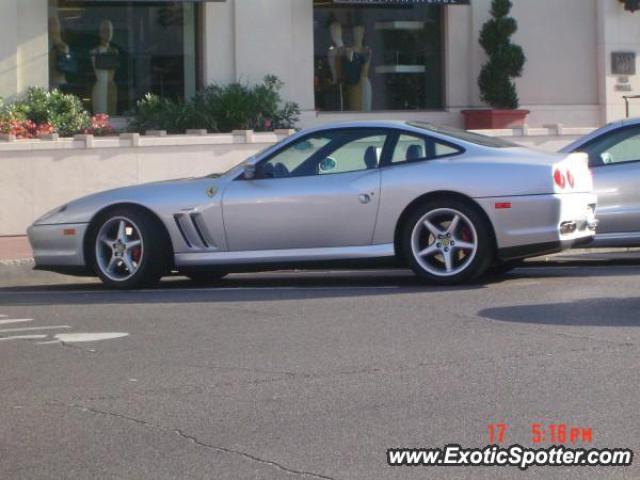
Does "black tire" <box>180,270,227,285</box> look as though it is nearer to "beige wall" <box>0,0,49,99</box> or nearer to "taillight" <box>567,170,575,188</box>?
"taillight" <box>567,170,575,188</box>

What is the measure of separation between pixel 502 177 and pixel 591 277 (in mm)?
1416

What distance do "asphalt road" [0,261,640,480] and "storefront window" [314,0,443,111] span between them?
1266cm

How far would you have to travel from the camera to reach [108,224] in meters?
11.0

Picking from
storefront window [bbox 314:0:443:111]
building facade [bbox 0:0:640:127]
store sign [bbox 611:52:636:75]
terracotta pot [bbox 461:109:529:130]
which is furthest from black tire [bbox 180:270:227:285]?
store sign [bbox 611:52:636:75]

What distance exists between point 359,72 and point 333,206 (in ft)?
42.8

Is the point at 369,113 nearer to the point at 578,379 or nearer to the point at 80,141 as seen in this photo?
the point at 80,141

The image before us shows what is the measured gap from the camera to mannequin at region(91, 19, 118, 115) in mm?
21953

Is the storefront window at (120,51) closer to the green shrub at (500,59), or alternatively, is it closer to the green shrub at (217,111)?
the green shrub at (217,111)

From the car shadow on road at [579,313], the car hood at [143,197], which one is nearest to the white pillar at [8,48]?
the car hood at [143,197]

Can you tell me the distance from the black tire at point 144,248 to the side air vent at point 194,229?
0.18 meters

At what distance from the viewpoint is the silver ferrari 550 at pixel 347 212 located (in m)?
10.2

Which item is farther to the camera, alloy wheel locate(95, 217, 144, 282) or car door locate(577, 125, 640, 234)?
car door locate(577, 125, 640, 234)

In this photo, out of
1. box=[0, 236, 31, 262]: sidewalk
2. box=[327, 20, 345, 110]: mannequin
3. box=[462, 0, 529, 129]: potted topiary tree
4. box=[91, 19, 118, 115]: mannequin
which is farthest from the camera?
box=[327, 20, 345, 110]: mannequin

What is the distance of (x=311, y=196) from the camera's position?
34.8 feet
